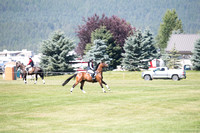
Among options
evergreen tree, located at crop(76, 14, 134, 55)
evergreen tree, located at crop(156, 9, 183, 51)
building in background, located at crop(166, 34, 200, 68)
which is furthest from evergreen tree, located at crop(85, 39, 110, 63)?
evergreen tree, located at crop(156, 9, 183, 51)

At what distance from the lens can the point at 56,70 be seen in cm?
6700

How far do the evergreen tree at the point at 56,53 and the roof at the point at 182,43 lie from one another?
34039 millimetres

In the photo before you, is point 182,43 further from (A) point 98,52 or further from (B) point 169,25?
(B) point 169,25

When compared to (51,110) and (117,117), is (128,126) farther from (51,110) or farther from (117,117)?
(51,110)

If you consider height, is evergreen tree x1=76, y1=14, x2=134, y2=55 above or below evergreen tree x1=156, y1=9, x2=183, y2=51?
below

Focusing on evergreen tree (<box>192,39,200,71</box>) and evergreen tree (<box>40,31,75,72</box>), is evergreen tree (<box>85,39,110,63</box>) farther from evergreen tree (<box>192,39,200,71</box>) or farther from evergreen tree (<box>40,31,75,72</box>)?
evergreen tree (<box>192,39,200,71</box>)

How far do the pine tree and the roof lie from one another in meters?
24.9

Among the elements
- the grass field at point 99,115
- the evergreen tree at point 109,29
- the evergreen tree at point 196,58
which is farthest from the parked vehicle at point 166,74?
the evergreen tree at point 109,29

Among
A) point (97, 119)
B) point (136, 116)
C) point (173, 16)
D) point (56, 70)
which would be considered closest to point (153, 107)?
point (136, 116)

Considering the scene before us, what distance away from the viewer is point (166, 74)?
174 feet

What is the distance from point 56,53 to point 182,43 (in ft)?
136

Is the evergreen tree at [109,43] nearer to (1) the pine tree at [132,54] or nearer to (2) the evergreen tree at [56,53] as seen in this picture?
(1) the pine tree at [132,54]

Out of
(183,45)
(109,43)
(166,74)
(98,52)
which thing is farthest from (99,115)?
(183,45)

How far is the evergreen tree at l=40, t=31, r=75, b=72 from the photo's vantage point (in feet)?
218
